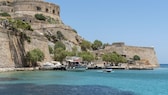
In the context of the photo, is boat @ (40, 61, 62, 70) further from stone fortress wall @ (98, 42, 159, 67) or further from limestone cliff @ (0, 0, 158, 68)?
stone fortress wall @ (98, 42, 159, 67)

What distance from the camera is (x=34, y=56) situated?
134 ft

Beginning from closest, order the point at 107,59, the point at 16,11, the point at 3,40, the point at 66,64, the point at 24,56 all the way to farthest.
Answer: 1. the point at 3,40
2. the point at 24,56
3. the point at 66,64
4. the point at 107,59
5. the point at 16,11

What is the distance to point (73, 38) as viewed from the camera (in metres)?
63.4

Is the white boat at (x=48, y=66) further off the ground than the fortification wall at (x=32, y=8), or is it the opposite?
the fortification wall at (x=32, y=8)

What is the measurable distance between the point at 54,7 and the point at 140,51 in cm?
1969

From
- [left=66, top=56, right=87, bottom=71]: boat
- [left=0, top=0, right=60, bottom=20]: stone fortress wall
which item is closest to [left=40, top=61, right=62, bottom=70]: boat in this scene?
[left=66, top=56, right=87, bottom=71]: boat

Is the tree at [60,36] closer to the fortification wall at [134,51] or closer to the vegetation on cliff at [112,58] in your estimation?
the vegetation on cliff at [112,58]

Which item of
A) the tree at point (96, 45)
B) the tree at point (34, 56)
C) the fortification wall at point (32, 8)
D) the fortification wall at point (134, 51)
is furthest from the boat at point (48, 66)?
the tree at point (96, 45)

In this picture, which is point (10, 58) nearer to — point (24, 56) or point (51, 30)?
point (24, 56)

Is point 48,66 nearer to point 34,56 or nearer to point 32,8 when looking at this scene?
point 34,56

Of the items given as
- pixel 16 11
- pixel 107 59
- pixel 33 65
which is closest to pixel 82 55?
pixel 107 59

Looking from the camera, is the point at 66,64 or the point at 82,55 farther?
the point at 82,55

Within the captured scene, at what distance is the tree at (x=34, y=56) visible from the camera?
4106 cm

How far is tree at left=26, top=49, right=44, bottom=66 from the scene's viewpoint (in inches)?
1617
